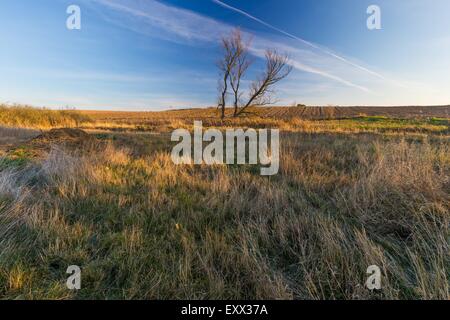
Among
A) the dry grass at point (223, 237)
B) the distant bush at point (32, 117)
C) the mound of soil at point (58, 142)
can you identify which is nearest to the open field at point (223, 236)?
the dry grass at point (223, 237)

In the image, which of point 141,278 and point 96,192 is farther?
point 96,192

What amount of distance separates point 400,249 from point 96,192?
181 inches

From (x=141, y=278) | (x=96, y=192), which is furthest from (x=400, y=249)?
(x=96, y=192)

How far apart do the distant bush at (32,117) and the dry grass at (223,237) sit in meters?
17.4

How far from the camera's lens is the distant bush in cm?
1728

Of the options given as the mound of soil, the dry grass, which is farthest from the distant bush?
the dry grass

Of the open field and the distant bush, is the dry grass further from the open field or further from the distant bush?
the distant bush

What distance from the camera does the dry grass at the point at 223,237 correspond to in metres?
1.98

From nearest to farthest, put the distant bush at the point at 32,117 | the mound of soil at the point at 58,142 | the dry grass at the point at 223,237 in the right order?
the dry grass at the point at 223,237, the mound of soil at the point at 58,142, the distant bush at the point at 32,117

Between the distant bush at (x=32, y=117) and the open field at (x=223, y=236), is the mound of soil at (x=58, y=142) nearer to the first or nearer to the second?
the open field at (x=223, y=236)
